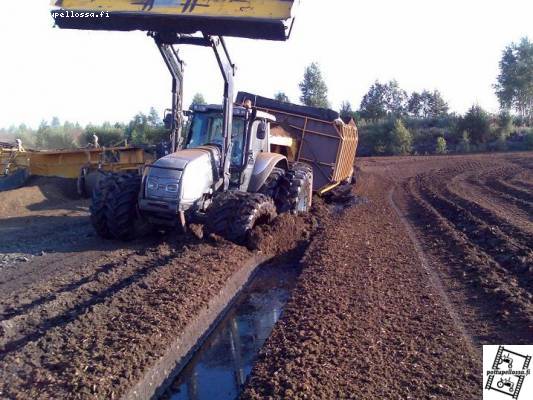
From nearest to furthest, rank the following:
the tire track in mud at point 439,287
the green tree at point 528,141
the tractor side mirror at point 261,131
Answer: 1. the tire track in mud at point 439,287
2. the tractor side mirror at point 261,131
3. the green tree at point 528,141

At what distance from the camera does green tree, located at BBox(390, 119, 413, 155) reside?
4097cm

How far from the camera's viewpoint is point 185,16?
8953mm

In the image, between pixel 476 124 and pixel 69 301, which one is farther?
pixel 476 124

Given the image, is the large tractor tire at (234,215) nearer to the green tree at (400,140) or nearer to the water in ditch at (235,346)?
the water in ditch at (235,346)

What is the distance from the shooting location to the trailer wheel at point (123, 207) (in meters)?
9.59

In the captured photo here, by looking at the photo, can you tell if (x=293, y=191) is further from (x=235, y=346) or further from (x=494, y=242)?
(x=235, y=346)

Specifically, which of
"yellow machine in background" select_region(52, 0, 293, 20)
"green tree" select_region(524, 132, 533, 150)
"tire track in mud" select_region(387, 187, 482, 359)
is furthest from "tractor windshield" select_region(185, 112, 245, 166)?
"green tree" select_region(524, 132, 533, 150)

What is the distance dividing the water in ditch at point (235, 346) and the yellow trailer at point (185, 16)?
3.82 metres

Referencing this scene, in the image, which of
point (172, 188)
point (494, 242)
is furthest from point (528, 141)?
point (172, 188)

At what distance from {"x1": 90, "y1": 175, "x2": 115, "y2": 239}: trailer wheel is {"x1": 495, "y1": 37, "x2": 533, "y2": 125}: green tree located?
173 ft

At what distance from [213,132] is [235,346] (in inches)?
212

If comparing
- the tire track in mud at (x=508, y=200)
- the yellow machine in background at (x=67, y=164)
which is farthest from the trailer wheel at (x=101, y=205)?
the tire track in mud at (x=508, y=200)

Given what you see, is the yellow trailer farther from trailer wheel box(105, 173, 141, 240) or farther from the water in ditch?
the water in ditch

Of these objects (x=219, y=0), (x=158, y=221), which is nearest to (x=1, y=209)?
(x=158, y=221)
